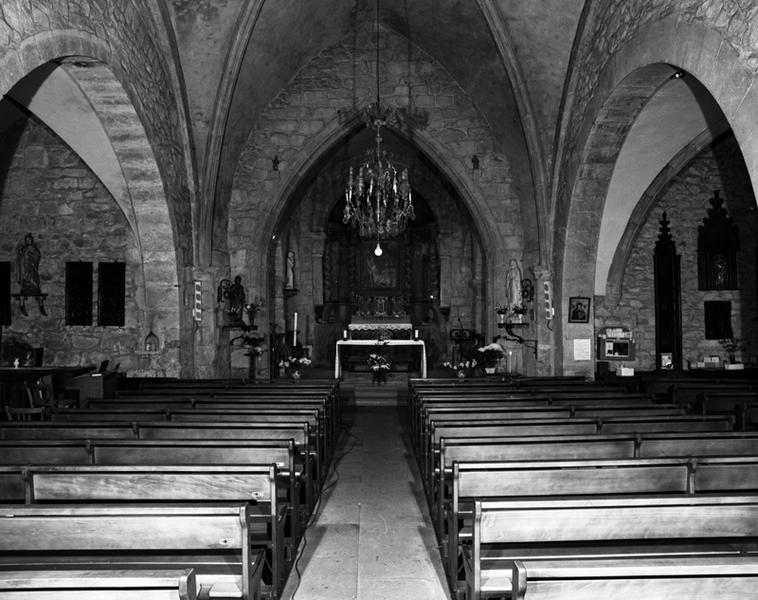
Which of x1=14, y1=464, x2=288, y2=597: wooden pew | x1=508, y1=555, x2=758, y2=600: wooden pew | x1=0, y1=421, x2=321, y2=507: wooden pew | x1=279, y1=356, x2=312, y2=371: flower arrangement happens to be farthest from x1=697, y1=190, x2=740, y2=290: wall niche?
x1=508, y1=555, x2=758, y2=600: wooden pew

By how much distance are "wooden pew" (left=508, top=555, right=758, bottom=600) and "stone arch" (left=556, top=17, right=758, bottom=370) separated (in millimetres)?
3700

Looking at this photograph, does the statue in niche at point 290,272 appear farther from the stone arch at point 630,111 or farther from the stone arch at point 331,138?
the stone arch at point 630,111

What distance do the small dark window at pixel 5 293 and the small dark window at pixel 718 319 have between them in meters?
15.3

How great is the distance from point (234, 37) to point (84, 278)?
5.96 metres

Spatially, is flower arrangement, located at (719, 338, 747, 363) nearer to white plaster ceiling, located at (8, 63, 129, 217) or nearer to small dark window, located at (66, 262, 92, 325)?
white plaster ceiling, located at (8, 63, 129, 217)

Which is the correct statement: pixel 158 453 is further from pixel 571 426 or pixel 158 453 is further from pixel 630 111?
pixel 630 111

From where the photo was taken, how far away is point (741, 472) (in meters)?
4.11

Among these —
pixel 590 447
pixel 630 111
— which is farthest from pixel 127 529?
pixel 630 111

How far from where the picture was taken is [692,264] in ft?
47.7

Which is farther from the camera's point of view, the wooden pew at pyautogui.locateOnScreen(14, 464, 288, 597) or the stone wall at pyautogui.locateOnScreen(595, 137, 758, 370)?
the stone wall at pyautogui.locateOnScreen(595, 137, 758, 370)

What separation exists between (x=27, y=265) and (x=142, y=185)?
422cm

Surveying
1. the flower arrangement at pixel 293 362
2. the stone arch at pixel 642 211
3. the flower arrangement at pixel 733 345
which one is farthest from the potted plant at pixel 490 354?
the flower arrangement at pixel 733 345

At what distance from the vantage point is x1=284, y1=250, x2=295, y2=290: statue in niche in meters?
18.3

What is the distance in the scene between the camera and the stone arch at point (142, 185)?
8.02 meters
